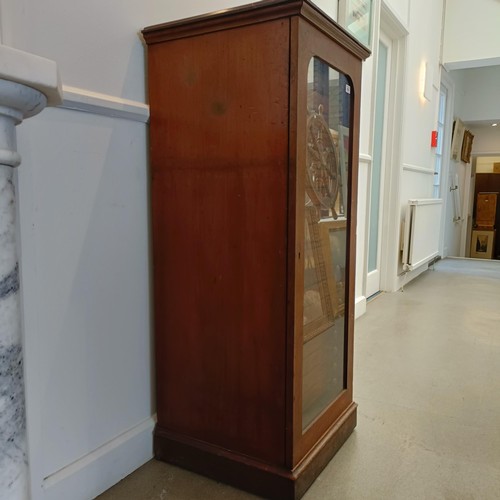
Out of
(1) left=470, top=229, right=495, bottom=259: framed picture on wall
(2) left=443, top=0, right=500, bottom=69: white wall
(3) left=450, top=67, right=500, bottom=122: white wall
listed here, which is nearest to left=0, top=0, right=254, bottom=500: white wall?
(2) left=443, top=0, right=500, bottom=69: white wall

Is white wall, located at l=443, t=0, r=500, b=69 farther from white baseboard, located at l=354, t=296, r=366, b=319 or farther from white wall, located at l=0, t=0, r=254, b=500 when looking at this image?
white wall, located at l=0, t=0, r=254, b=500

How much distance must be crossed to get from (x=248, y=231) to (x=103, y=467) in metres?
0.80

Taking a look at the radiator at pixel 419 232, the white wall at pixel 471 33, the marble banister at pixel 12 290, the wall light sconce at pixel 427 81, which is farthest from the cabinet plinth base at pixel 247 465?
the white wall at pixel 471 33

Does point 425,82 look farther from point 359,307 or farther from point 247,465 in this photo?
point 247,465

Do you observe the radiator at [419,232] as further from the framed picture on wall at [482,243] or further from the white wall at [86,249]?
the framed picture on wall at [482,243]

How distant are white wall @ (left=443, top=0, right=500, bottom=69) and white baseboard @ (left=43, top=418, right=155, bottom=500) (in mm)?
4804

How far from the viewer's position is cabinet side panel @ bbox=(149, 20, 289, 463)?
3.83 feet

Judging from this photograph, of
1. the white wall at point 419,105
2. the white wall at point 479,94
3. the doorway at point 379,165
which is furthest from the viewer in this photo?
the white wall at point 479,94

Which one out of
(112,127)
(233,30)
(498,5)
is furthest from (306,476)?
(498,5)

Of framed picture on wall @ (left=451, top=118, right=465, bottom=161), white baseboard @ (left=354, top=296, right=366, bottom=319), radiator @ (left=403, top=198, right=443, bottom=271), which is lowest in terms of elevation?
white baseboard @ (left=354, top=296, right=366, bottom=319)

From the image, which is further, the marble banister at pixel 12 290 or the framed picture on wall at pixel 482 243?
the framed picture on wall at pixel 482 243

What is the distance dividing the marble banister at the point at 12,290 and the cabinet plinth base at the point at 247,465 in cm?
66

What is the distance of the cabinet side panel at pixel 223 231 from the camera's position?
117 cm

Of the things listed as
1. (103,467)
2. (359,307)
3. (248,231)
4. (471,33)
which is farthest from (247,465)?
(471,33)
